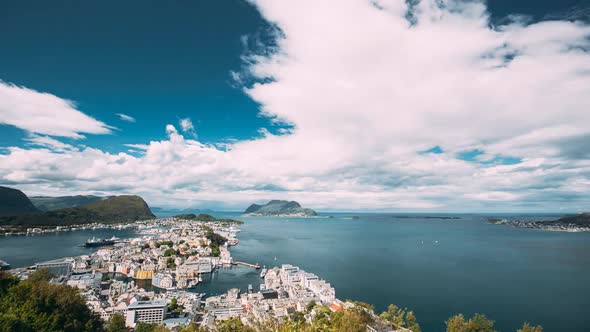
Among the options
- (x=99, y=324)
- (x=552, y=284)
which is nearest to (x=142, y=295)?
(x=99, y=324)

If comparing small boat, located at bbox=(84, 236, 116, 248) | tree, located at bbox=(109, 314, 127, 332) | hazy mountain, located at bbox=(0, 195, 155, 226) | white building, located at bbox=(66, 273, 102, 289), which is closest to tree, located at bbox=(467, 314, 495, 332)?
tree, located at bbox=(109, 314, 127, 332)

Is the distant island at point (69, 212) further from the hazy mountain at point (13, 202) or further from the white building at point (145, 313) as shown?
the white building at point (145, 313)

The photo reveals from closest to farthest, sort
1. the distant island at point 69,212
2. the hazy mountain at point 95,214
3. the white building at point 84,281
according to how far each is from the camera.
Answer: the white building at point 84,281 → the hazy mountain at point 95,214 → the distant island at point 69,212

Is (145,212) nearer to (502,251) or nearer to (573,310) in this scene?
(502,251)

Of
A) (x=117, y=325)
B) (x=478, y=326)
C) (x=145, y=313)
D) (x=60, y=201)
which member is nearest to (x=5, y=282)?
(x=117, y=325)

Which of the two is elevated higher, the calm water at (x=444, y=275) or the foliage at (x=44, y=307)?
the foliage at (x=44, y=307)

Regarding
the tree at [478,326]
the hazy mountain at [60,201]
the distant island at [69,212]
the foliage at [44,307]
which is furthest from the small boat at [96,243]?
the hazy mountain at [60,201]

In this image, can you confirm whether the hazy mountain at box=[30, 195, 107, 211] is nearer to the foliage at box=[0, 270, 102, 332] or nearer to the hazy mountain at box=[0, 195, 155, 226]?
the hazy mountain at box=[0, 195, 155, 226]
